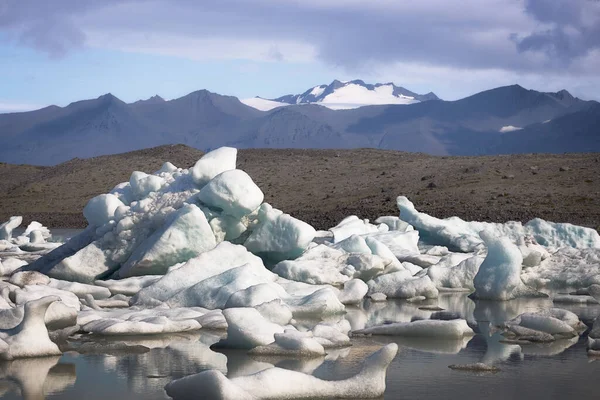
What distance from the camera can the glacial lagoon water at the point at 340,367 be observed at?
6.45 metres

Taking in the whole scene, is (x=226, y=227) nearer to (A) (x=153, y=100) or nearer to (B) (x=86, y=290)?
(B) (x=86, y=290)

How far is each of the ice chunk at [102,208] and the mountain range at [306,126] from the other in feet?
212

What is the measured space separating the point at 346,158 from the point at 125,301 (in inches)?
1033

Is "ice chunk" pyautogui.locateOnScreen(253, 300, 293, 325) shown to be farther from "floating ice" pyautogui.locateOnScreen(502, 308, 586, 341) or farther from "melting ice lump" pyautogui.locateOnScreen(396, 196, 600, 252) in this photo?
"melting ice lump" pyautogui.locateOnScreen(396, 196, 600, 252)

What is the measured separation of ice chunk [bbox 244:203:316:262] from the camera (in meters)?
12.6

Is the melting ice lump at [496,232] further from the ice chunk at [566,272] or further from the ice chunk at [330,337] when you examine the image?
the ice chunk at [330,337]

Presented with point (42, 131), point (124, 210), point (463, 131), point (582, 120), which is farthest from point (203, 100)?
point (124, 210)

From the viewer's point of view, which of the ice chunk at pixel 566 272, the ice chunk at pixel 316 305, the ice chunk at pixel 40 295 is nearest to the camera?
the ice chunk at pixel 40 295

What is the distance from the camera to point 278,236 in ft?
41.9

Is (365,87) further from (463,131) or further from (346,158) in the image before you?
(346,158)

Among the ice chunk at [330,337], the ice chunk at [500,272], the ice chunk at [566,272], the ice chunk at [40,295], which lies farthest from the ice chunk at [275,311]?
the ice chunk at [566,272]

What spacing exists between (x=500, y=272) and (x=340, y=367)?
531 centimetres

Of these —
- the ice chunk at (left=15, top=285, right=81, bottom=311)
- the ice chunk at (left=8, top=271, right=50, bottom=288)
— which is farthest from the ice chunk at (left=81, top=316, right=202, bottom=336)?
the ice chunk at (left=8, top=271, right=50, bottom=288)

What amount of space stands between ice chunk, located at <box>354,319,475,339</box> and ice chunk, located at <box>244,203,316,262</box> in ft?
12.2
